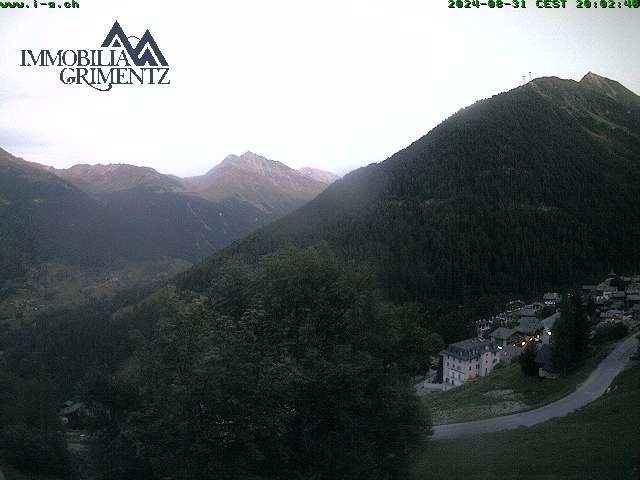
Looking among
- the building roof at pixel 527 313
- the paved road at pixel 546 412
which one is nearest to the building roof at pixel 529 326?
the building roof at pixel 527 313

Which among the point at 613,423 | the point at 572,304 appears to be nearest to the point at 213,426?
the point at 613,423

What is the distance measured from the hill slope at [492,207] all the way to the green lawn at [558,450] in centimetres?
5857

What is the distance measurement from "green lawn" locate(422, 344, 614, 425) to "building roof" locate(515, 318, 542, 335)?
2524 cm

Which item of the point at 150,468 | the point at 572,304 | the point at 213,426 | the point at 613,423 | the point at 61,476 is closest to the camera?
the point at 213,426

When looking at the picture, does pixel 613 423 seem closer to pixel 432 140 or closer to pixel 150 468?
pixel 150 468

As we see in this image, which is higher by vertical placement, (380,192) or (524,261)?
(380,192)

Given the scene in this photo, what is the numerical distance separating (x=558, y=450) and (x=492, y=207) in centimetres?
12415

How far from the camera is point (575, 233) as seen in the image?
382ft

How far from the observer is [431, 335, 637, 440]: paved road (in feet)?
84.2

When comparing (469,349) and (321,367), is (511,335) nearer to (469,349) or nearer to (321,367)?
(469,349)

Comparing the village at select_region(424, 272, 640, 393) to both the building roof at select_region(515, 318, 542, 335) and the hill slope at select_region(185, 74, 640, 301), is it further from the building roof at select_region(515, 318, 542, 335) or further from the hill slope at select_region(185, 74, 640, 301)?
the hill slope at select_region(185, 74, 640, 301)

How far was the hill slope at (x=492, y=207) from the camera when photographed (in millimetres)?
104188

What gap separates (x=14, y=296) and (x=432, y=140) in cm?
15232

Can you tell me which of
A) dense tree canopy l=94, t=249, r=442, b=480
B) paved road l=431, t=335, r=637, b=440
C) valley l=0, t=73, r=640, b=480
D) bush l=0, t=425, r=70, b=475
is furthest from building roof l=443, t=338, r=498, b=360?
bush l=0, t=425, r=70, b=475
